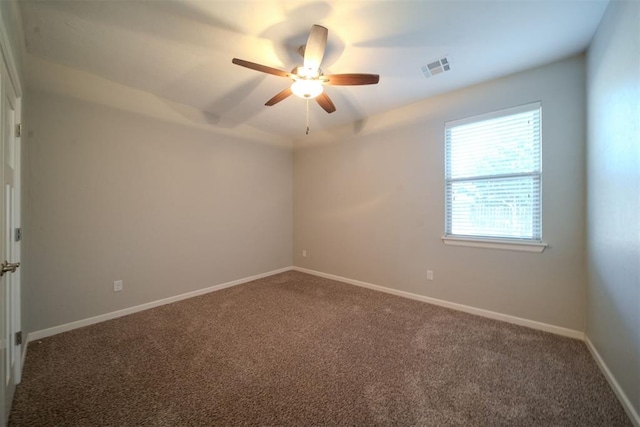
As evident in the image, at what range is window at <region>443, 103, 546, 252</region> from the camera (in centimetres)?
253

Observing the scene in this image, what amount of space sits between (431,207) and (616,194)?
1.60 meters

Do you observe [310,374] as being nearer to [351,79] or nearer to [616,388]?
[616,388]

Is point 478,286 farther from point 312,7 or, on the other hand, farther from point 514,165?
point 312,7

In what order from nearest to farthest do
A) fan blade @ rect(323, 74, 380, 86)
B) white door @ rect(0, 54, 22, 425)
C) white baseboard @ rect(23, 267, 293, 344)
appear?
white door @ rect(0, 54, 22, 425), fan blade @ rect(323, 74, 380, 86), white baseboard @ rect(23, 267, 293, 344)

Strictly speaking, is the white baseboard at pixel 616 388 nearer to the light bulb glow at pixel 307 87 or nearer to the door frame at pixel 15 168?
the light bulb glow at pixel 307 87

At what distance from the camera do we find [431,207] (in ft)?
10.4

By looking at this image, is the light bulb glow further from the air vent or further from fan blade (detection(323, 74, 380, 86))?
the air vent

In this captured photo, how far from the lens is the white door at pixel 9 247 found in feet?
4.46

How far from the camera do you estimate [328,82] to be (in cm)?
211

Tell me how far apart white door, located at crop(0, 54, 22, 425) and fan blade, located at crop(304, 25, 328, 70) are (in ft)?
5.77

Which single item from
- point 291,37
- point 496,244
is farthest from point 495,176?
point 291,37

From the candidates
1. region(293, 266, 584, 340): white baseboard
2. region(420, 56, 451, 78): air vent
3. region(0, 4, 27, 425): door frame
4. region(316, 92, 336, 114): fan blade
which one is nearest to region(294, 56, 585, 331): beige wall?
region(293, 266, 584, 340): white baseboard

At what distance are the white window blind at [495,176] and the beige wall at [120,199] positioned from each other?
A: 3031 millimetres

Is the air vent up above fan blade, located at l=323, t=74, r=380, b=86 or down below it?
above
